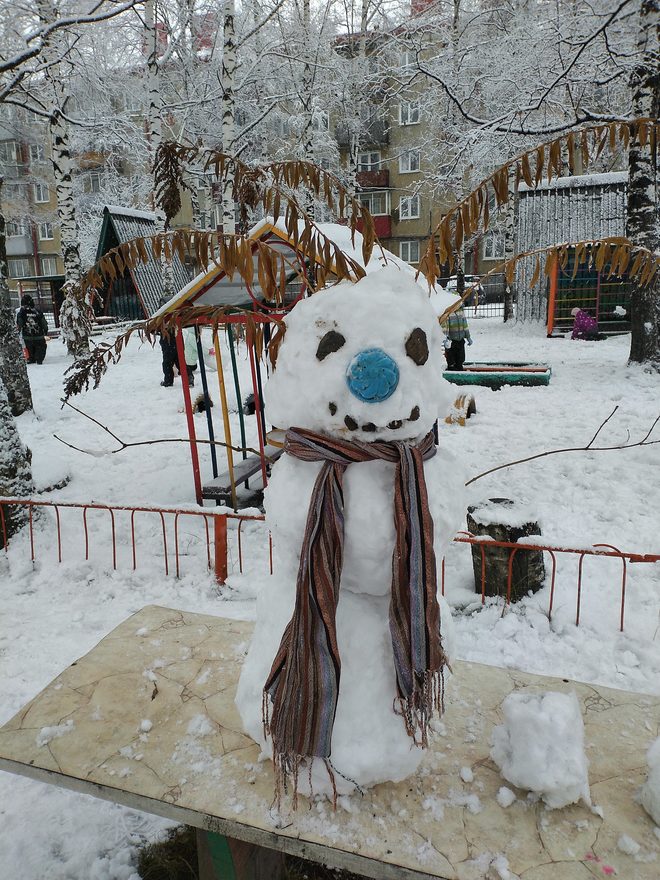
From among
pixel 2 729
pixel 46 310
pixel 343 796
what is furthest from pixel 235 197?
pixel 46 310

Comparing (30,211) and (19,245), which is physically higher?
(30,211)

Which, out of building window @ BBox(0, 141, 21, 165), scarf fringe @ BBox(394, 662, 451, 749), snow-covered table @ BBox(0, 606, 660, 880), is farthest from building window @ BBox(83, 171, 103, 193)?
scarf fringe @ BBox(394, 662, 451, 749)

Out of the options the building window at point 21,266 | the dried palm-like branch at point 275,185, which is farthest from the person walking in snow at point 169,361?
the building window at point 21,266

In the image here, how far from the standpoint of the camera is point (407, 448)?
184 cm

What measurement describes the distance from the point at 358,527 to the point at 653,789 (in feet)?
4.40

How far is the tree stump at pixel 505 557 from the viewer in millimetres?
3873

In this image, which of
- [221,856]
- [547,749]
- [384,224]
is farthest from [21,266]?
[547,749]

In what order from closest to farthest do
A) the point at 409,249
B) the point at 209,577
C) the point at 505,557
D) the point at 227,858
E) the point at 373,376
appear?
the point at 373,376
the point at 227,858
the point at 505,557
the point at 209,577
the point at 409,249

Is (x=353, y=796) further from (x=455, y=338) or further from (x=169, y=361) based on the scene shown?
(x=169, y=361)

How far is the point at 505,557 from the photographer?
3.90 metres

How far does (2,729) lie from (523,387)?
29.1 feet

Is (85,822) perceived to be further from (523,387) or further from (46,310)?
(46,310)

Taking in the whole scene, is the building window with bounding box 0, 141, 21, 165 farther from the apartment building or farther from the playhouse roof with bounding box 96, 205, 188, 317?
the playhouse roof with bounding box 96, 205, 188, 317

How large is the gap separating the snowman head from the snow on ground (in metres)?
0.80
